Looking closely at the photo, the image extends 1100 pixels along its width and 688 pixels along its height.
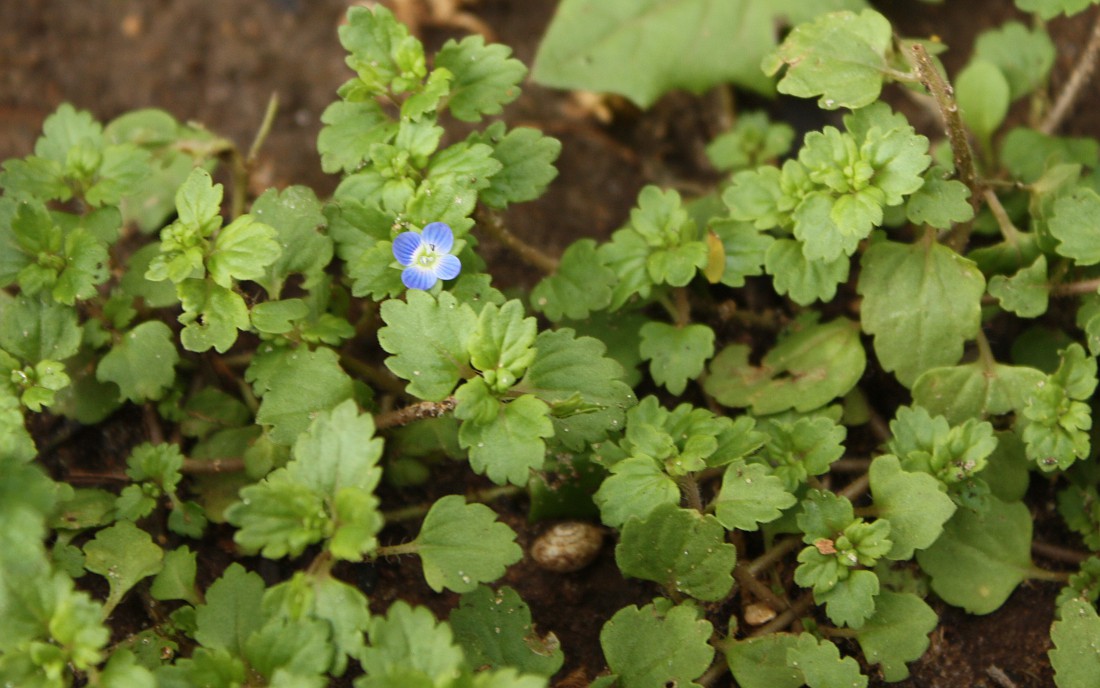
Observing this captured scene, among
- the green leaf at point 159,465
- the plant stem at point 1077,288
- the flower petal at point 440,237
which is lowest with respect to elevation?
the green leaf at point 159,465

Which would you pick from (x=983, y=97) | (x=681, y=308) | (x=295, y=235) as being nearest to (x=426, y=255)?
(x=295, y=235)

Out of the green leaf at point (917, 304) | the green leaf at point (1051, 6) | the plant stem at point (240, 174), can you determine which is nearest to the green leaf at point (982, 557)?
the green leaf at point (917, 304)

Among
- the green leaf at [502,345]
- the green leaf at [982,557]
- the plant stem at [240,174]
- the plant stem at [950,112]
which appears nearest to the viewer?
the green leaf at [502,345]

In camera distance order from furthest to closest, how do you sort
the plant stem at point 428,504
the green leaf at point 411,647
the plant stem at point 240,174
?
1. the plant stem at point 240,174
2. the plant stem at point 428,504
3. the green leaf at point 411,647

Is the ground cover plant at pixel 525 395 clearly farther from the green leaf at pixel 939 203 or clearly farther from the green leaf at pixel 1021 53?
the green leaf at pixel 1021 53

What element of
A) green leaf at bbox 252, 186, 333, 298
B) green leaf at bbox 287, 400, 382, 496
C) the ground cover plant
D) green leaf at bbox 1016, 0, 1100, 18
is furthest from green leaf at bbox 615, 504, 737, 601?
green leaf at bbox 1016, 0, 1100, 18

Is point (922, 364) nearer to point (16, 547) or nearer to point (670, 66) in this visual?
point (670, 66)

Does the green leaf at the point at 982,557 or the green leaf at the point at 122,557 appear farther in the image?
the green leaf at the point at 982,557

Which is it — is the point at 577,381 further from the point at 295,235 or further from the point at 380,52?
the point at 380,52
